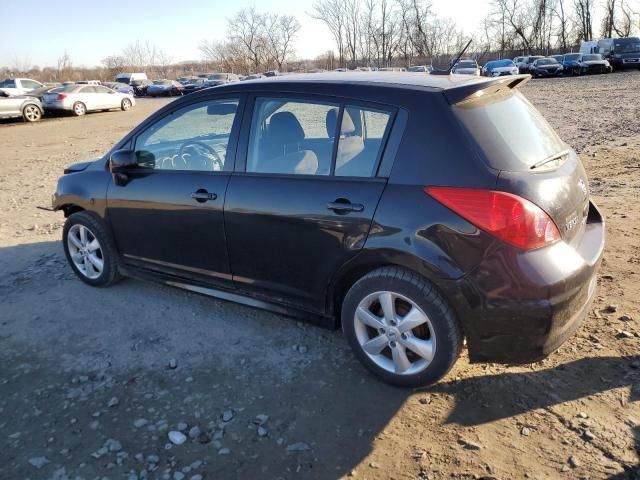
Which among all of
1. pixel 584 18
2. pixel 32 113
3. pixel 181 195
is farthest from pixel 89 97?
pixel 584 18

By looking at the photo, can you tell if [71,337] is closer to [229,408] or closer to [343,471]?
[229,408]

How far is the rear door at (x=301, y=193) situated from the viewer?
2.97m

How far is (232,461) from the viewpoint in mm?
2582

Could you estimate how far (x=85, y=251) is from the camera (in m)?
4.62

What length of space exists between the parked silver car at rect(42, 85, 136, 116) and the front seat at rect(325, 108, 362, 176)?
2604 cm

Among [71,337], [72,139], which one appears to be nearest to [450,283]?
[71,337]

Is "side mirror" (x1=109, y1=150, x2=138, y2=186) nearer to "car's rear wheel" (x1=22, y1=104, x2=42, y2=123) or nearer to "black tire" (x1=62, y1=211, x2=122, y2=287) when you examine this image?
"black tire" (x1=62, y1=211, x2=122, y2=287)

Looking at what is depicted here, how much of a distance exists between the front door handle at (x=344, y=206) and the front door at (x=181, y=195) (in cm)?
87

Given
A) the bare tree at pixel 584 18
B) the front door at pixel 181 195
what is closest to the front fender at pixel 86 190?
the front door at pixel 181 195

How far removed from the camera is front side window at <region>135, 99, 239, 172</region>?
12.0ft

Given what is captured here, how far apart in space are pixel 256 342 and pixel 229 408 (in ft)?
2.40

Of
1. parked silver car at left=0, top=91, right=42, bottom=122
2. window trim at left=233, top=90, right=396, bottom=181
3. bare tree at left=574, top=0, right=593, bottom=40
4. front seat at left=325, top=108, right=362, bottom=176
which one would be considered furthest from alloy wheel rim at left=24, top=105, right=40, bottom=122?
bare tree at left=574, top=0, right=593, bottom=40

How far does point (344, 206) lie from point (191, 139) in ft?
5.60

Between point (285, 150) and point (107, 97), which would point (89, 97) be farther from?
point (285, 150)
